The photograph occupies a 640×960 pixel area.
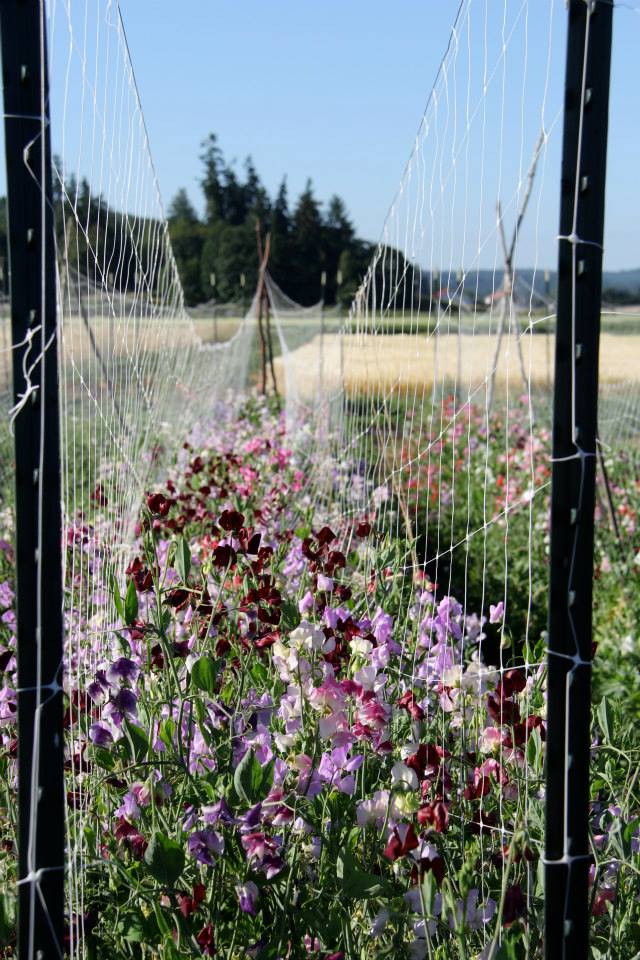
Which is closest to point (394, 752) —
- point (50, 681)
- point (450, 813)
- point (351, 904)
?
point (450, 813)

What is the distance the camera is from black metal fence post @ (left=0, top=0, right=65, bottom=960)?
3.76ft

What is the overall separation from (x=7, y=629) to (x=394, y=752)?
4.05ft

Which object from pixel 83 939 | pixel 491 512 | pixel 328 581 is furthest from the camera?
pixel 491 512

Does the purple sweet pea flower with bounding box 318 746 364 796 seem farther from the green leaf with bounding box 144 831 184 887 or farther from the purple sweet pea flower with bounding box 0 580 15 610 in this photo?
the purple sweet pea flower with bounding box 0 580 15 610

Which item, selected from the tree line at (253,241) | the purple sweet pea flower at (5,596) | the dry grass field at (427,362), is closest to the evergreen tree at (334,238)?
the tree line at (253,241)

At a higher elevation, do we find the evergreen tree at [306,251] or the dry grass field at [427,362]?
the evergreen tree at [306,251]

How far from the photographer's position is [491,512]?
263 inches

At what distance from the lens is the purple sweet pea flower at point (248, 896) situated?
1336mm

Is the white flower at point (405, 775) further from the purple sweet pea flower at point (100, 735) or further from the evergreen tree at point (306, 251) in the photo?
the evergreen tree at point (306, 251)

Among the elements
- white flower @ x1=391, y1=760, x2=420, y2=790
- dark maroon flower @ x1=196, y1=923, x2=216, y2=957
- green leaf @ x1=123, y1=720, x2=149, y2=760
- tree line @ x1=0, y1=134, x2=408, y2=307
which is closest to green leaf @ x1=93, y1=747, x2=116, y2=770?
green leaf @ x1=123, y1=720, x2=149, y2=760

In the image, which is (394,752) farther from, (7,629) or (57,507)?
(7,629)

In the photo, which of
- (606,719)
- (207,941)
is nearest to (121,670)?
(207,941)

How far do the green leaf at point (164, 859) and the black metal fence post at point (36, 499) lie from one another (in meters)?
0.16

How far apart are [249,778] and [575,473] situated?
59cm
